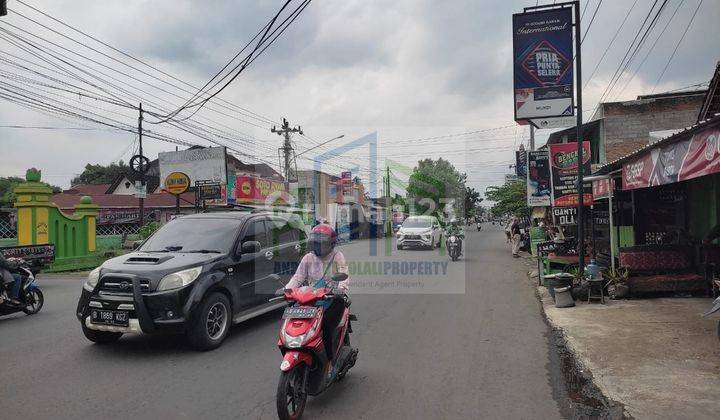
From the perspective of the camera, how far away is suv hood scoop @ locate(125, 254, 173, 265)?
6559 mm

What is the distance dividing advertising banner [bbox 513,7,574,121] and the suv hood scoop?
755 cm

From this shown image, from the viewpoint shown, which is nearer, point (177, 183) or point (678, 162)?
point (678, 162)

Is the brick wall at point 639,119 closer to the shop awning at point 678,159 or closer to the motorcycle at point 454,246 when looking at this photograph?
the motorcycle at point 454,246

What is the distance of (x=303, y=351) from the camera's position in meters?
4.39

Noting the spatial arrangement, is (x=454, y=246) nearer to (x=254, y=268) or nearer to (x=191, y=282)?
(x=254, y=268)

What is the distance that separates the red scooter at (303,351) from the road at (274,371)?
A: 254 millimetres

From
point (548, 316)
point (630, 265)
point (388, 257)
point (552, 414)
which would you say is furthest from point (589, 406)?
point (388, 257)

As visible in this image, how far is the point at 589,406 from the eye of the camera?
473 centimetres

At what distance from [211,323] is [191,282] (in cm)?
66

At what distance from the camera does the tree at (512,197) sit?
83.5 feet

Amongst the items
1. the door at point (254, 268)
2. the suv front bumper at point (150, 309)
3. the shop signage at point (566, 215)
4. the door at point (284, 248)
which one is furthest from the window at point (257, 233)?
the shop signage at point (566, 215)

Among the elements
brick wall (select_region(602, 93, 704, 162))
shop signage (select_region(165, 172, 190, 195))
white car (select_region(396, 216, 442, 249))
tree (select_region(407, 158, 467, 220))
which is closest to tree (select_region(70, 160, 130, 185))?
tree (select_region(407, 158, 467, 220))

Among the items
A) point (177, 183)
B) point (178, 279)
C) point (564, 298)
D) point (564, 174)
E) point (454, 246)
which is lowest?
point (564, 298)

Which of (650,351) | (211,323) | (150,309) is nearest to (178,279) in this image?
(150,309)
